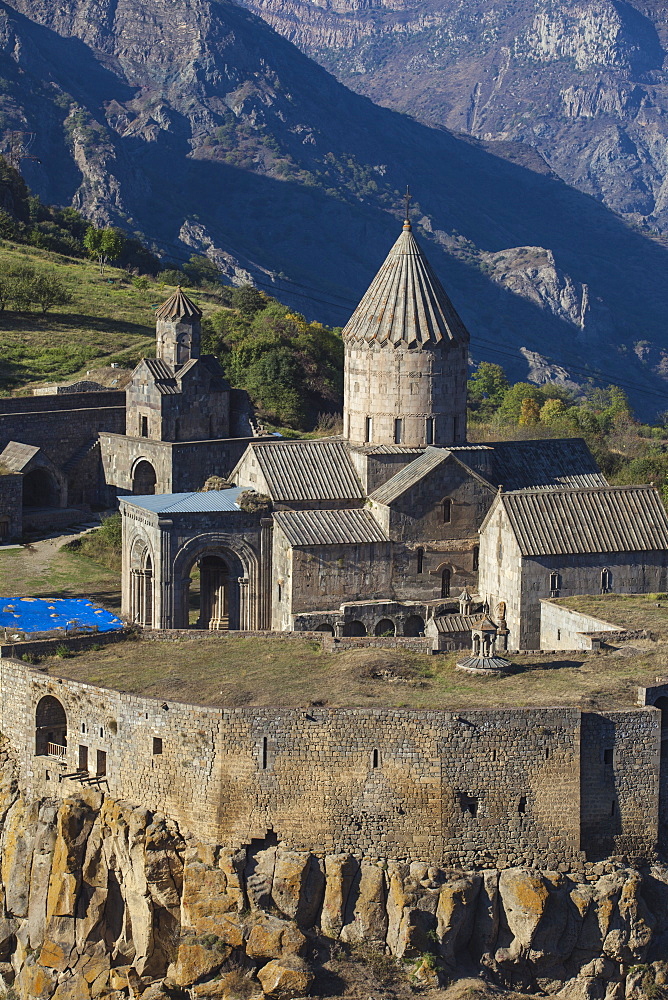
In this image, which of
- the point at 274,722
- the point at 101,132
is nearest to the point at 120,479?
the point at 274,722

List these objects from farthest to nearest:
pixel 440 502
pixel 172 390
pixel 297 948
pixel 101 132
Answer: pixel 101 132 < pixel 172 390 < pixel 440 502 < pixel 297 948

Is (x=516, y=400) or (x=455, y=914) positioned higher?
(x=516, y=400)

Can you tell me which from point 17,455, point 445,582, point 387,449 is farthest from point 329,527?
point 17,455

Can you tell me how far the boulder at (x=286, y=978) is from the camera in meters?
32.9

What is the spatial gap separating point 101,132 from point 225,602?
524 feet

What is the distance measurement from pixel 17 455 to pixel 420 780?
29.0m

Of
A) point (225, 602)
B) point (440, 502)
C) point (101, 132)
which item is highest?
point (101, 132)

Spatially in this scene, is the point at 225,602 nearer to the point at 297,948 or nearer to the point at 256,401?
the point at 297,948

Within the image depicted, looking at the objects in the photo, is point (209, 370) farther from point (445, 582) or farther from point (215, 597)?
point (445, 582)

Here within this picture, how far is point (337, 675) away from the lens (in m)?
37.9

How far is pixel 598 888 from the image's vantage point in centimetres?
3444

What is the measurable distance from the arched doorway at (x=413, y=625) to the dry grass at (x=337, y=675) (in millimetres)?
4701

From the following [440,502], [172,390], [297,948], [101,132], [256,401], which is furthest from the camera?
[101,132]

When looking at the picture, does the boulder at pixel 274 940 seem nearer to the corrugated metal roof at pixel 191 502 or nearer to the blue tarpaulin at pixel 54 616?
the blue tarpaulin at pixel 54 616
